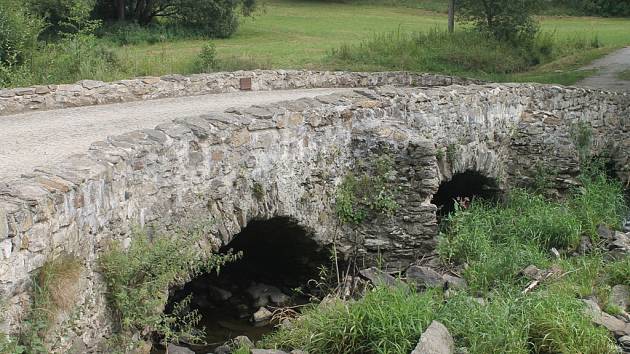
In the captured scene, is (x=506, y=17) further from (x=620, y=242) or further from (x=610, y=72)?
(x=620, y=242)

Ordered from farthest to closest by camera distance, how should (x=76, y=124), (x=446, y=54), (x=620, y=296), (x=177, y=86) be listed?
(x=446, y=54), (x=177, y=86), (x=76, y=124), (x=620, y=296)

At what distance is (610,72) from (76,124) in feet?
60.2

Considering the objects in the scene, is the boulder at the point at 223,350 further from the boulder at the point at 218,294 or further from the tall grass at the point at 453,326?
the boulder at the point at 218,294

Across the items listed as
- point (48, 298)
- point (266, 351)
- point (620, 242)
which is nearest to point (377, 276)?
point (266, 351)

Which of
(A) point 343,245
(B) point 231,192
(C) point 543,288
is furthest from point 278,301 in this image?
(C) point 543,288

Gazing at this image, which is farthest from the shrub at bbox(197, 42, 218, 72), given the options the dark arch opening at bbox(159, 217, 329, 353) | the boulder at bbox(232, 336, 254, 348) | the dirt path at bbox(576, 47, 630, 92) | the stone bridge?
the boulder at bbox(232, 336, 254, 348)

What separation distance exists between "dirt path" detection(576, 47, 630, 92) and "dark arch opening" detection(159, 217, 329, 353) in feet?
42.2

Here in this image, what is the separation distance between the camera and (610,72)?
80.7 ft

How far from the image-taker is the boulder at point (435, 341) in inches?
284

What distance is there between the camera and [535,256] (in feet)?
37.6

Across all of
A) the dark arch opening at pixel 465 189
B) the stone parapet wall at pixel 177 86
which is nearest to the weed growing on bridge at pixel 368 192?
the dark arch opening at pixel 465 189

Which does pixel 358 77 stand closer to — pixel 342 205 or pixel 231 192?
pixel 342 205

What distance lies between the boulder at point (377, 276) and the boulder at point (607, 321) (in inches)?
84.5

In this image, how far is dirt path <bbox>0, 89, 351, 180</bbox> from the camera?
8.38m
